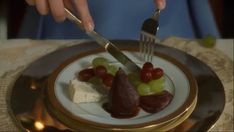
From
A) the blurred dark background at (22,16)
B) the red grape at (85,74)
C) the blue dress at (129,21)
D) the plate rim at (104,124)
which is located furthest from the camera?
the blurred dark background at (22,16)

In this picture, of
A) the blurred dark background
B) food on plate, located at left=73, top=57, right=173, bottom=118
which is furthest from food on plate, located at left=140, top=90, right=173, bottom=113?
the blurred dark background

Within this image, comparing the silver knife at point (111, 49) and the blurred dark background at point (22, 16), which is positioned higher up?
the silver knife at point (111, 49)

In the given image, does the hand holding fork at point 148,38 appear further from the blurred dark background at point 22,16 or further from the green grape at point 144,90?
the blurred dark background at point 22,16

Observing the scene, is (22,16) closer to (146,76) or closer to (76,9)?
(76,9)

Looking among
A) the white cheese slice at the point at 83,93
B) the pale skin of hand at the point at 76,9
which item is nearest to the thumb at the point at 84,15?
the pale skin of hand at the point at 76,9

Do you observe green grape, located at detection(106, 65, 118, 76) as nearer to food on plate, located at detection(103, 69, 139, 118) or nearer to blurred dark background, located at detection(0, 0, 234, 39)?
food on plate, located at detection(103, 69, 139, 118)

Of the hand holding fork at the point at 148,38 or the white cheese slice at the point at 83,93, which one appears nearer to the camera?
the white cheese slice at the point at 83,93

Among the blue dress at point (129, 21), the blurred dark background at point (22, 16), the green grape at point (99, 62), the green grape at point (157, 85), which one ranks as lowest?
the blurred dark background at point (22, 16)
